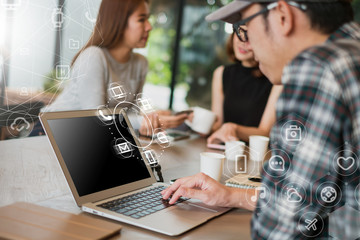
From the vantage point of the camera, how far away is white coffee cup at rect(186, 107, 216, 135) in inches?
80.5

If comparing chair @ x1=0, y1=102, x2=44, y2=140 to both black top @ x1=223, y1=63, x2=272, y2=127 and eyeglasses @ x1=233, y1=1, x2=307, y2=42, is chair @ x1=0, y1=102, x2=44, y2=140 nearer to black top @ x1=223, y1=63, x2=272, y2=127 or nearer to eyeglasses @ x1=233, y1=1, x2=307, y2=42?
eyeglasses @ x1=233, y1=1, x2=307, y2=42

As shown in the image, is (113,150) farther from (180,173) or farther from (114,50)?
(114,50)

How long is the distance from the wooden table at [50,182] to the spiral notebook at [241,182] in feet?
0.18

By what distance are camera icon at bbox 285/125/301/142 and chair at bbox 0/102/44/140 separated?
0.78 m

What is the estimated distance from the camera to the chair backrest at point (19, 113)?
3.52 feet

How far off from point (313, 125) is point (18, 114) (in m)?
0.84

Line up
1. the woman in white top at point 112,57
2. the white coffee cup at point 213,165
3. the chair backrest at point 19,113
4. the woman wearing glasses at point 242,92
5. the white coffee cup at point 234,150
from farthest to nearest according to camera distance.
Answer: the woman wearing glasses at point 242,92, the woman in white top at point 112,57, the white coffee cup at point 234,150, the white coffee cup at point 213,165, the chair backrest at point 19,113

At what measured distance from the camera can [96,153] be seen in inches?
39.9

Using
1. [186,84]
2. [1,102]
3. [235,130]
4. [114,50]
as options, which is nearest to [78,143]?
[1,102]

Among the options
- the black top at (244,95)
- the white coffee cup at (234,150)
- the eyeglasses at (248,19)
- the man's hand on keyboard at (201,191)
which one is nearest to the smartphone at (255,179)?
the man's hand on keyboard at (201,191)

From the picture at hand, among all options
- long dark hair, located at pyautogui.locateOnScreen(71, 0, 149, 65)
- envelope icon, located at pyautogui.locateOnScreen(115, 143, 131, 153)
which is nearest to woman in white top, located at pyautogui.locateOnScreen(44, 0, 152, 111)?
long dark hair, located at pyautogui.locateOnScreen(71, 0, 149, 65)

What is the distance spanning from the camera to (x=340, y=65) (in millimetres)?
626

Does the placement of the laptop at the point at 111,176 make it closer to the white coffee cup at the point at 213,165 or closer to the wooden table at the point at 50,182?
the wooden table at the point at 50,182

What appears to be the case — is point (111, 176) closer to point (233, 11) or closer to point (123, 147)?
point (123, 147)
